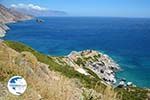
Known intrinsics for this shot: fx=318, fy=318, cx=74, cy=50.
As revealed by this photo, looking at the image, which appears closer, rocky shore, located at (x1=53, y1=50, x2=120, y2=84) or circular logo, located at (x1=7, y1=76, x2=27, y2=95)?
circular logo, located at (x1=7, y1=76, x2=27, y2=95)

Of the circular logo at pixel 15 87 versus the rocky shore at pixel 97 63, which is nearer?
the circular logo at pixel 15 87

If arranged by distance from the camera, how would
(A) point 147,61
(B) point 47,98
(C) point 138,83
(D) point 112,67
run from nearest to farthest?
1. (B) point 47,98
2. (C) point 138,83
3. (D) point 112,67
4. (A) point 147,61

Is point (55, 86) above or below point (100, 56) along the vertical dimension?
above

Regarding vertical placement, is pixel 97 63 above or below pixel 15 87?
below

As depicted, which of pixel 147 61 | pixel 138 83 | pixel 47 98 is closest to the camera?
pixel 47 98

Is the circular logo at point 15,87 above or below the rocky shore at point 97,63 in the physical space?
above

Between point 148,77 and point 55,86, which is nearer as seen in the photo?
point 55,86

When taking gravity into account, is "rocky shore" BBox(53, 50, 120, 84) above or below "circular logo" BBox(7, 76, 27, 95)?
below

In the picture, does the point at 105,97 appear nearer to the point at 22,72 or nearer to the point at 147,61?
the point at 22,72

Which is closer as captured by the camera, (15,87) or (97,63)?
(15,87)

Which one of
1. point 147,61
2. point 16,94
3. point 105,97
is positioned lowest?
point 147,61

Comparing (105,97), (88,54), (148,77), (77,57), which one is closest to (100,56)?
(88,54)
